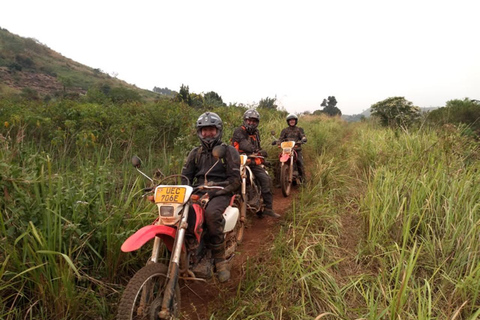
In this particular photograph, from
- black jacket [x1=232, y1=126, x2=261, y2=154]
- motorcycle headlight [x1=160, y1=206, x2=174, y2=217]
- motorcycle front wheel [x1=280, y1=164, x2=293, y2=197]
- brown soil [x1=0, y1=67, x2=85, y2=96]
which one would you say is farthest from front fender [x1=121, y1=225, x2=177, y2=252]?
brown soil [x1=0, y1=67, x2=85, y2=96]

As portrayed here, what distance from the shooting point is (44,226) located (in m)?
2.22

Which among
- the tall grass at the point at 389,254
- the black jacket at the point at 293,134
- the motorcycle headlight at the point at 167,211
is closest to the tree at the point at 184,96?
the black jacket at the point at 293,134

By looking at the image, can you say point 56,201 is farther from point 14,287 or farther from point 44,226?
point 14,287

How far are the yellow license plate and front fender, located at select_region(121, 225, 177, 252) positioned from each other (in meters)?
0.24

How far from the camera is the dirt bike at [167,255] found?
198 cm

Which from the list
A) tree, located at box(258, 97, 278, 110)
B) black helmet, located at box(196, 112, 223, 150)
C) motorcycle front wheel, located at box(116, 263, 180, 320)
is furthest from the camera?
tree, located at box(258, 97, 278, 110)

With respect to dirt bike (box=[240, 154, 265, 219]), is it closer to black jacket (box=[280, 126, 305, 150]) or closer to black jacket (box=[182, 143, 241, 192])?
black jacket (box=[182, 143, 241, 192])

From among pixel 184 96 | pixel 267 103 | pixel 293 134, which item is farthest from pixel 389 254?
pixel 267 103

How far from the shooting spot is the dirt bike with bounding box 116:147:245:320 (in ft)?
6.48

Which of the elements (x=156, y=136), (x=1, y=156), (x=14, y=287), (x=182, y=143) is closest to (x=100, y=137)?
(x=156, y=136)

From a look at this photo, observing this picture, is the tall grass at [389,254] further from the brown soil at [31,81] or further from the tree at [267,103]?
the brown soil at [31,81]

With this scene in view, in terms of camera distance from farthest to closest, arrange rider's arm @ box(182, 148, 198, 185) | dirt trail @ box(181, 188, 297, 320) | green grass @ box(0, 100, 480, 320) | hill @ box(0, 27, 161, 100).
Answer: hill @ box(0, 27, 161, 100) < rider's arm @ box(182, 148, 198, 185) < dirt trail @ box(181, 188, 297, 320) < green grass @ box(0, 100, 480, 320)

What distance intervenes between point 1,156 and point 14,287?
1083mm

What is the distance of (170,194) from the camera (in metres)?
2.33
